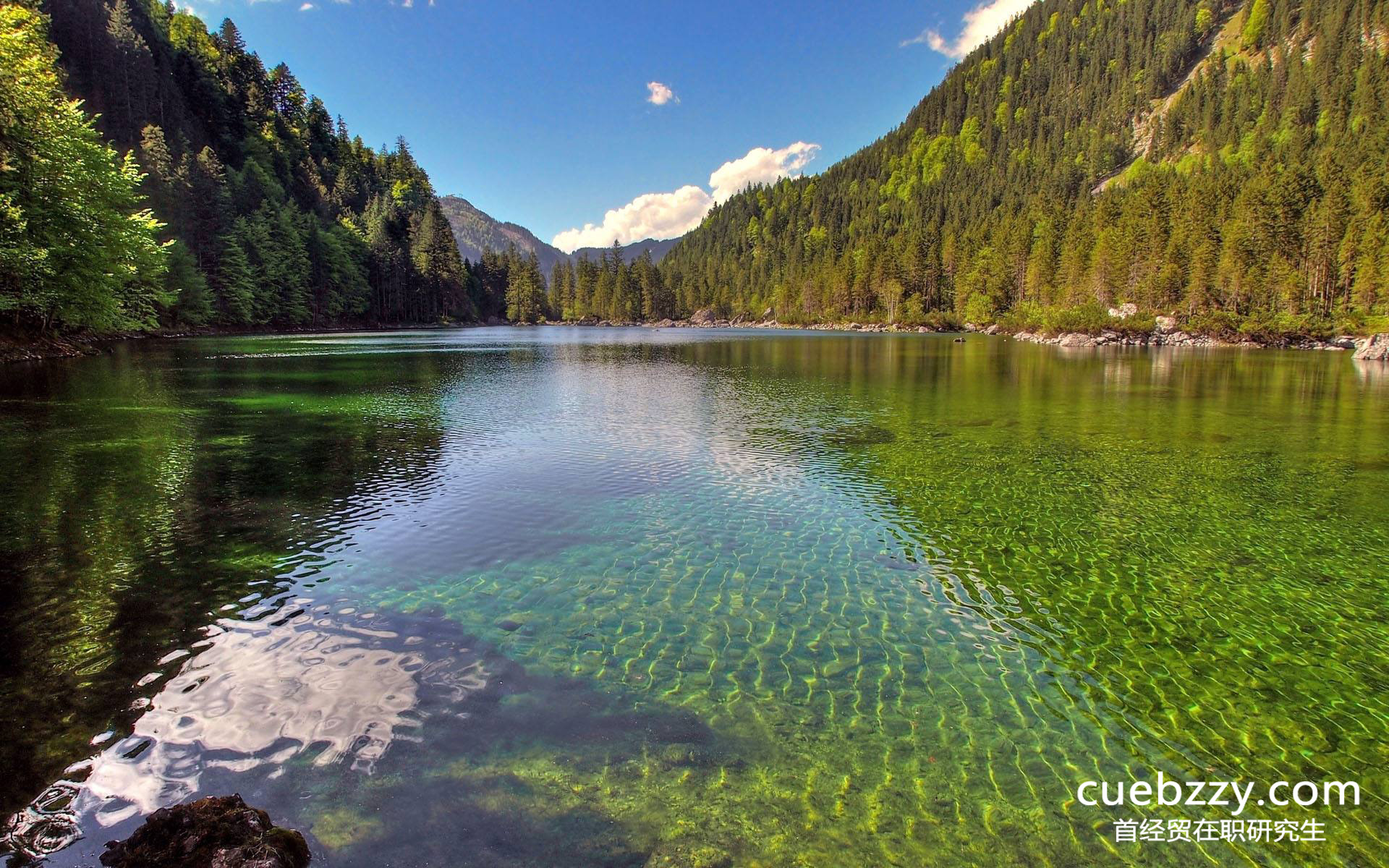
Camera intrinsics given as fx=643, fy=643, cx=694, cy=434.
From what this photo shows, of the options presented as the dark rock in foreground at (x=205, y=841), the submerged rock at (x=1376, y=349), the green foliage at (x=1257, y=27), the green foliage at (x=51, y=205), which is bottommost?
the dark rock in foreground at (x=205, y=841)

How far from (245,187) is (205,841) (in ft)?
434

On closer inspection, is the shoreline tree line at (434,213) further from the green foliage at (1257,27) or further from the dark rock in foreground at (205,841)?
the dark rock in foreground at (205,841)

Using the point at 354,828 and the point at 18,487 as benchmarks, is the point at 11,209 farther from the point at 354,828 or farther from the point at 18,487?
the point at 354,828

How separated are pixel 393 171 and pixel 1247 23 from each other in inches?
10401

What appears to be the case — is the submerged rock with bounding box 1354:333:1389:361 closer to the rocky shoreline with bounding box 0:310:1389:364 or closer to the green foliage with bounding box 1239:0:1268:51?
the rocky shoreline with bounding box 0:310:1389:364

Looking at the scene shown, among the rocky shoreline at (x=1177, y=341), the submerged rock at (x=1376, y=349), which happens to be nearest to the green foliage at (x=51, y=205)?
the rocky shoreline at (x=1177, y=341)

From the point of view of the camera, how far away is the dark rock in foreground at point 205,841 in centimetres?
459

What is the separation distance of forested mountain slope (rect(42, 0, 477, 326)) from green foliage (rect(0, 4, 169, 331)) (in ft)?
56.8

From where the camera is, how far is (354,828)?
18.4ft

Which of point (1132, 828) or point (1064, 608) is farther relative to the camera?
point (1064, 608)

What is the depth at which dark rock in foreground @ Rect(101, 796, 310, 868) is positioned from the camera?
15.0 feet

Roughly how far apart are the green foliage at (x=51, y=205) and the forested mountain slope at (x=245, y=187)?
17.3 meters

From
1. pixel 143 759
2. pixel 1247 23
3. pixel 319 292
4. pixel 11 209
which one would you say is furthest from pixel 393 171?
pixel 1247 23

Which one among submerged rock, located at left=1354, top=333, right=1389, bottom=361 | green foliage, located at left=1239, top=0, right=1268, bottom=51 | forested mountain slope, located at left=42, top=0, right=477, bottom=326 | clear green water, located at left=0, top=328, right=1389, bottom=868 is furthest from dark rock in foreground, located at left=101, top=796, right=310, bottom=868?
green foliage, located at left=1239, top=0, right=1268, bottom=51
